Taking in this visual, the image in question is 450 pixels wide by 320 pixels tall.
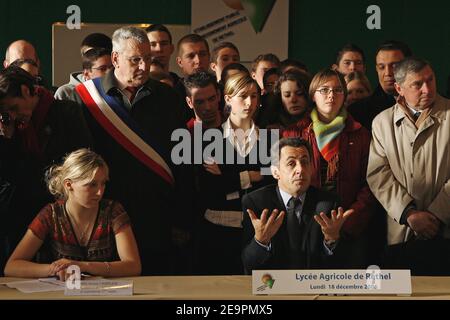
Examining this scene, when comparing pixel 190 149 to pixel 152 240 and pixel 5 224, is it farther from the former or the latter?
pixel 5 224

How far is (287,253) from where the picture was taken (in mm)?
3846

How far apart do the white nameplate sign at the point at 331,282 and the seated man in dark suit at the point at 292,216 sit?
612 millimetres

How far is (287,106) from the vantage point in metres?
4.03

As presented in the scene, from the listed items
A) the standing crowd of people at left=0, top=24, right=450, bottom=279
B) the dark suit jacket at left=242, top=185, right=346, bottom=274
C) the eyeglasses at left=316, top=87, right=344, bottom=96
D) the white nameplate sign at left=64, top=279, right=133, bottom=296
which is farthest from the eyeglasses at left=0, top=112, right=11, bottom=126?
the eyeglasses at left=316, top=87, right=344, bottom=96

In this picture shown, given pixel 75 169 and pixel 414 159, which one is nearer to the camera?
pixel 75 169

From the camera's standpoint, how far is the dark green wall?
22.9 feet

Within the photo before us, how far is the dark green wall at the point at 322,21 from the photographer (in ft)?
22.9

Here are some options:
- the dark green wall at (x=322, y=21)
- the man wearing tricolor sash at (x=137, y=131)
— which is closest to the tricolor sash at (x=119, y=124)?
the man wearing tricolor sash at (x=137, y=131)

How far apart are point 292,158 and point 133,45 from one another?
0.81 meters

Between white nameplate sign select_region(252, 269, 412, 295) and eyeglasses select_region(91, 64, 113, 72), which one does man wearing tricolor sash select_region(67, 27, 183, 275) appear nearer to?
eyeglasses select_region(91, 64, 113, 72)

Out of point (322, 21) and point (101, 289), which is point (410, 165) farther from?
point (322, 21)

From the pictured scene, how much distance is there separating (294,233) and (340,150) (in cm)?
44

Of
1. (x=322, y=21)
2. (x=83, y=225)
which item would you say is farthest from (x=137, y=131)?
(x=322, y=21)
